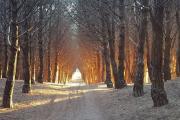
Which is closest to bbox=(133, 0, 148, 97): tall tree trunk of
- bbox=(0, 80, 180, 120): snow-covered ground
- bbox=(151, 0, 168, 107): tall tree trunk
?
bbox=(0, 80, 180, 120): snow-covered ground

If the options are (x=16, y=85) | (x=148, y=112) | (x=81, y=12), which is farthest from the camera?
(x=81, y=12)

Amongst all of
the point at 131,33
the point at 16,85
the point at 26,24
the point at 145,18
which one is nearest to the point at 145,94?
the point at 145,18

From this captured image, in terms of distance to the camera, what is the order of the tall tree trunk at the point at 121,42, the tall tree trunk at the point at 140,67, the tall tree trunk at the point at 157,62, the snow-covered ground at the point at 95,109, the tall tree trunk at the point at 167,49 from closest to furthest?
the snow-covered ground at the point at 95,109
the tall tree trunk at the point at 157,62
the tall tree trunk at the point at 140,67
the tall tree trunk at the point at 167,49
the tall tree trunk at the point at 121,42

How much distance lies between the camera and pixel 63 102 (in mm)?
25422

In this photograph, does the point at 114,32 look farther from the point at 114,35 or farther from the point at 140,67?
the point at 140,67

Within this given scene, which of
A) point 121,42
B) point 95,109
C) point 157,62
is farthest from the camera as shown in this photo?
point 121,42

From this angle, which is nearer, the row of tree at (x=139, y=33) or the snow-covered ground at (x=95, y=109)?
→ the snow-covered ground at (x=95, y=109)

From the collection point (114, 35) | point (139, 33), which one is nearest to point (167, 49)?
point (139, 33)

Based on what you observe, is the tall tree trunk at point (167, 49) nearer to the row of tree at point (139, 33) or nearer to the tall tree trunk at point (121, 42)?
the row of tree at point (139, 33)

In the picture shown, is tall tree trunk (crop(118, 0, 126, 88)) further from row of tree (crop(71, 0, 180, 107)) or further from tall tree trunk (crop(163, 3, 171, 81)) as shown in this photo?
tall tree trunk (crop(163, 3, 171, 81))

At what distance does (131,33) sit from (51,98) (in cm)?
1847

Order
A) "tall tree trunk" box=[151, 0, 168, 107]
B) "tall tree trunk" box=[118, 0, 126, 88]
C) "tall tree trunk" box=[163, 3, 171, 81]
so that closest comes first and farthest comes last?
"tall tree trunk" box=[151, 0, 168, 107] → "tall tree trunk" box=[163, 3, 171, 81] → "tall tree trunk" box=[118, 0, 126, 88]

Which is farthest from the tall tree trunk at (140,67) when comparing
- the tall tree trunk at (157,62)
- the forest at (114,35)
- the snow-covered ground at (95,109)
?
the tall tree trunk at (157,62)

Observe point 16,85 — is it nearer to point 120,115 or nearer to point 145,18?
point 145,18
